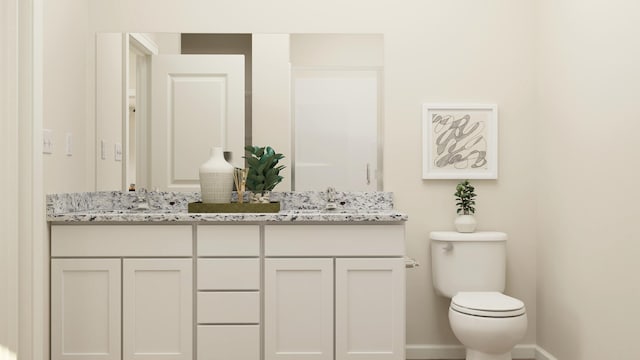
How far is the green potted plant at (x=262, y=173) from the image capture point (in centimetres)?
288

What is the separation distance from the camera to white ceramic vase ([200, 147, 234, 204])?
2.83 m

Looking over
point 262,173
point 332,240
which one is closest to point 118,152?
point 262,173

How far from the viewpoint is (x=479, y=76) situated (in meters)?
3.03

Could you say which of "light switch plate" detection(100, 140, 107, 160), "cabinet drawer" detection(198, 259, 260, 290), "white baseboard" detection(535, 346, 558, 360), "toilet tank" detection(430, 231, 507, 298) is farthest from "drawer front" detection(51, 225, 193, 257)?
"white baseboard" detection(535, 346, 558, 360)

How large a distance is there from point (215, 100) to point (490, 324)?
1.74 meters

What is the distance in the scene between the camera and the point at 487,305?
2.48 metres

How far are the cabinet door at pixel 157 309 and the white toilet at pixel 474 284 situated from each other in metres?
1.20

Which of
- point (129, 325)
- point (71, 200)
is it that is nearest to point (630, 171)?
point (129, 325)

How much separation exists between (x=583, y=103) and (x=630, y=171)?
18.4 inches

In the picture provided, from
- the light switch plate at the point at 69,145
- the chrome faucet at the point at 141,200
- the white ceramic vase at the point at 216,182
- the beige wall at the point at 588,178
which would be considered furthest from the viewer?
the chrome faucet at the point at 141,200

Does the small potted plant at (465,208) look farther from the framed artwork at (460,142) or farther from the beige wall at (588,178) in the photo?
the beige wall at (588,178)

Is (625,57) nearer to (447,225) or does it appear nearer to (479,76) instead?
(479,76)

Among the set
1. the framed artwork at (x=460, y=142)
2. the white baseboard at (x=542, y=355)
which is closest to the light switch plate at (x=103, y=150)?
the framed artwork at (x=460, y=142)

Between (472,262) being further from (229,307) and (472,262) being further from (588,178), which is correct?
(229,307)
